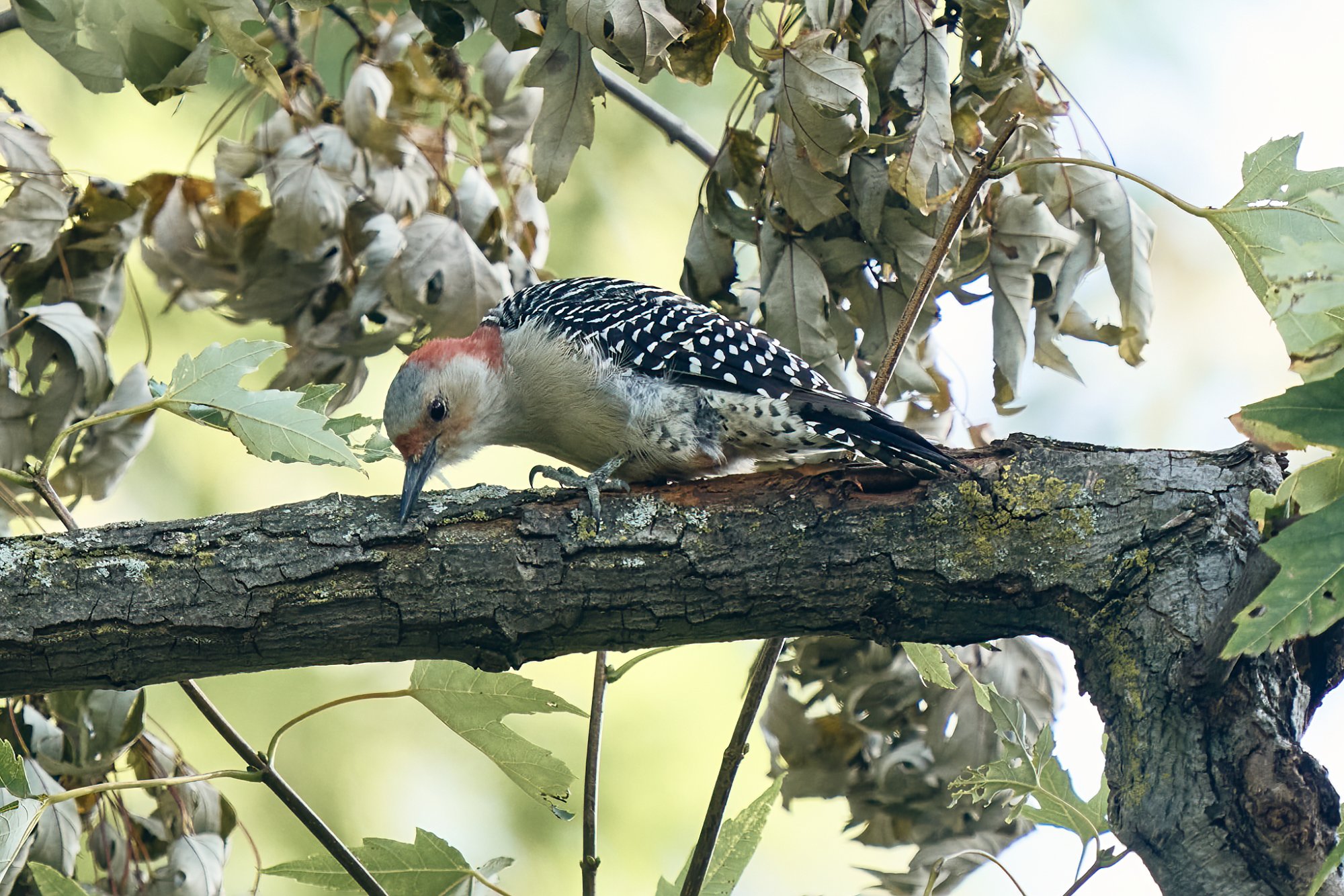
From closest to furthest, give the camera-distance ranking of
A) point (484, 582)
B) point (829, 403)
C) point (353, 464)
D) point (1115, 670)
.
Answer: point (353, 464), point (1115, 670), point (484, 582), point (829, 403)

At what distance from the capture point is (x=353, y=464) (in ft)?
7.15

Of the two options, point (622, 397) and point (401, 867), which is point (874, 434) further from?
point (401, 867)

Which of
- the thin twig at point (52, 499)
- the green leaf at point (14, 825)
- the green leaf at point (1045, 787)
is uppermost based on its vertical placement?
the thin twig at point (52, 499)

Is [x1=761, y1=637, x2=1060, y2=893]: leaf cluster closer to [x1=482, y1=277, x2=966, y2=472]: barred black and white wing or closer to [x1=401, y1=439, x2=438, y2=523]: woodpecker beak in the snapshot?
[x1=482, y1=277, x2=966, y2=472]: barred black and white wing

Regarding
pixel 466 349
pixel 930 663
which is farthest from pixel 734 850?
pixel 466 349

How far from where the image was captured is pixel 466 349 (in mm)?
3920

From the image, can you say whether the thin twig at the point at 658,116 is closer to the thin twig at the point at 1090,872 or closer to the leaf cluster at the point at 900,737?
the leaf cluster at the point at 900,737

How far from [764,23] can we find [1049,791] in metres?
2.10

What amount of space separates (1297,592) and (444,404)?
2.71 m

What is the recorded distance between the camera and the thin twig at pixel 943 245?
2.47 meters

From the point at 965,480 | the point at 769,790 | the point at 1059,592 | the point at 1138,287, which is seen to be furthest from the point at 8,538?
the point at 1138,287

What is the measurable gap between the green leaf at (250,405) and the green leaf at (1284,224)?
5.73ft

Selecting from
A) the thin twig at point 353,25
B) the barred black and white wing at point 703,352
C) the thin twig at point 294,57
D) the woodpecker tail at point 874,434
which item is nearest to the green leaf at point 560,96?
the barred black and white wing at point 703,352

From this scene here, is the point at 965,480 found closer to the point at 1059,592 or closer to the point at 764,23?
the point at 1059,592
